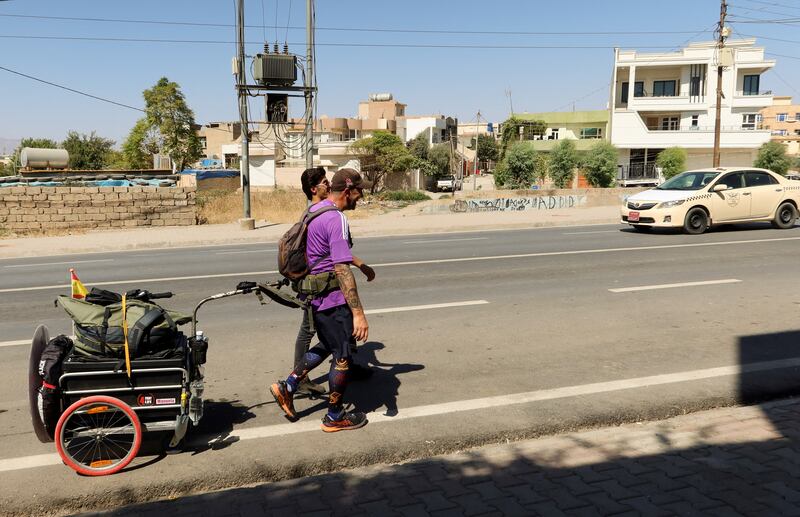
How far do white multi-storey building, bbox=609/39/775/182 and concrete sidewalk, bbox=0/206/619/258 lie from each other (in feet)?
105

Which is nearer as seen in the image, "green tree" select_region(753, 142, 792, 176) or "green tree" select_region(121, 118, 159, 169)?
"green tree" select_region(753, 142, 792, 176)

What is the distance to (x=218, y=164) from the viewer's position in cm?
7831

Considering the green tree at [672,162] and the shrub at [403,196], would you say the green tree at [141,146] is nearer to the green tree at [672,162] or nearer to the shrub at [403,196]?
the shrub at [403,196]

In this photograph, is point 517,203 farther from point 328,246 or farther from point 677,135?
point 677,135

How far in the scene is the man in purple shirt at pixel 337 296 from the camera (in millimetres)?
4090

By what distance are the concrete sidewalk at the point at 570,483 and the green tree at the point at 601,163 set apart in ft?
115

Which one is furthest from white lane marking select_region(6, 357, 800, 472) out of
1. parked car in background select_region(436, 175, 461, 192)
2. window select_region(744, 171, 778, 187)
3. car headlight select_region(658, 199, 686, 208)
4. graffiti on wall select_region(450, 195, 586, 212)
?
parked car in background select_region(436, 175, 461, 192)

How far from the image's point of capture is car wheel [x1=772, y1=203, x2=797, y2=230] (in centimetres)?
1602

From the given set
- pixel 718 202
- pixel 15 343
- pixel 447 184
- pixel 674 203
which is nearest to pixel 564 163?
pixel 718 202

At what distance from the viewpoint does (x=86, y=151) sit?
65312 millimetres

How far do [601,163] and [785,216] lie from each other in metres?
21.9

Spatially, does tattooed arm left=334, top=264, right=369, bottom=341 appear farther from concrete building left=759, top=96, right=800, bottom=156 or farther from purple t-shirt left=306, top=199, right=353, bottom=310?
concrete building left=759, top=96, right=800, bottom=156

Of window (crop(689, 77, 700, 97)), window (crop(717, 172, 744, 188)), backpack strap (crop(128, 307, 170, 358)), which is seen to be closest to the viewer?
backpack strap (crop(128, 307, 170, 358))

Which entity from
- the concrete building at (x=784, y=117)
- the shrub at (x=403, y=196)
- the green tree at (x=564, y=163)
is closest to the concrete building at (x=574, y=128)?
the shrub at (x=403, y=196)
